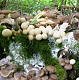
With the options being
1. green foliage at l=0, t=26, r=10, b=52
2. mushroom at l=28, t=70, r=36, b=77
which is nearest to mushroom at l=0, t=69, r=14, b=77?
mushroom at l=28, t=70, r=36, b=77

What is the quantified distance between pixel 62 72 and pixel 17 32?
2.39ft

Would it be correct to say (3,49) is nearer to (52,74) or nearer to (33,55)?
(33,55)

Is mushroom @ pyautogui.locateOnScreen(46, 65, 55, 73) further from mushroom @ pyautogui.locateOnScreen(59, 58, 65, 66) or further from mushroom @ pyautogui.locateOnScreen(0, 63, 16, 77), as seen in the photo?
mushroom @ pyautogui.locateOnScreen(0, 63, 16, 77)

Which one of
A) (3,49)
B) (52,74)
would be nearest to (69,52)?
(52,74)

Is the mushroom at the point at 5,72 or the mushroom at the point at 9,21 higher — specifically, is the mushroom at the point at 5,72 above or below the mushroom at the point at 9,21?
below

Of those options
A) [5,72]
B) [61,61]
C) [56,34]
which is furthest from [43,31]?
[5,72]

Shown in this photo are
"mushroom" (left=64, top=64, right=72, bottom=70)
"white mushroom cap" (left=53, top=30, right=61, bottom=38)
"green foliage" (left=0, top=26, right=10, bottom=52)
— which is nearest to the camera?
"mushroom" (left=64, top=64, right=72, bottom=70)

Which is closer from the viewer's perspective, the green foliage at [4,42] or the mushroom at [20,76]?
the mushroom at [20,76]

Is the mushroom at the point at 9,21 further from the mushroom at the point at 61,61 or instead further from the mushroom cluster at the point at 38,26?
the mushroom at the point at 61,61

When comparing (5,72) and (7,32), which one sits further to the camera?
(7,32)

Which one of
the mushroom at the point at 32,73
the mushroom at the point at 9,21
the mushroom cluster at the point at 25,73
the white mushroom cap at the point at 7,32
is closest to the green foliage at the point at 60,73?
the mushroom cluster at the point at 25,73

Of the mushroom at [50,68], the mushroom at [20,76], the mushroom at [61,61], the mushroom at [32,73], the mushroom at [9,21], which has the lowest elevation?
the mushroom at [20,76]

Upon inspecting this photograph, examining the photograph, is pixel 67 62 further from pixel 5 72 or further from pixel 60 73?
pixel 5 72

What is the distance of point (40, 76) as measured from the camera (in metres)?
2.71
